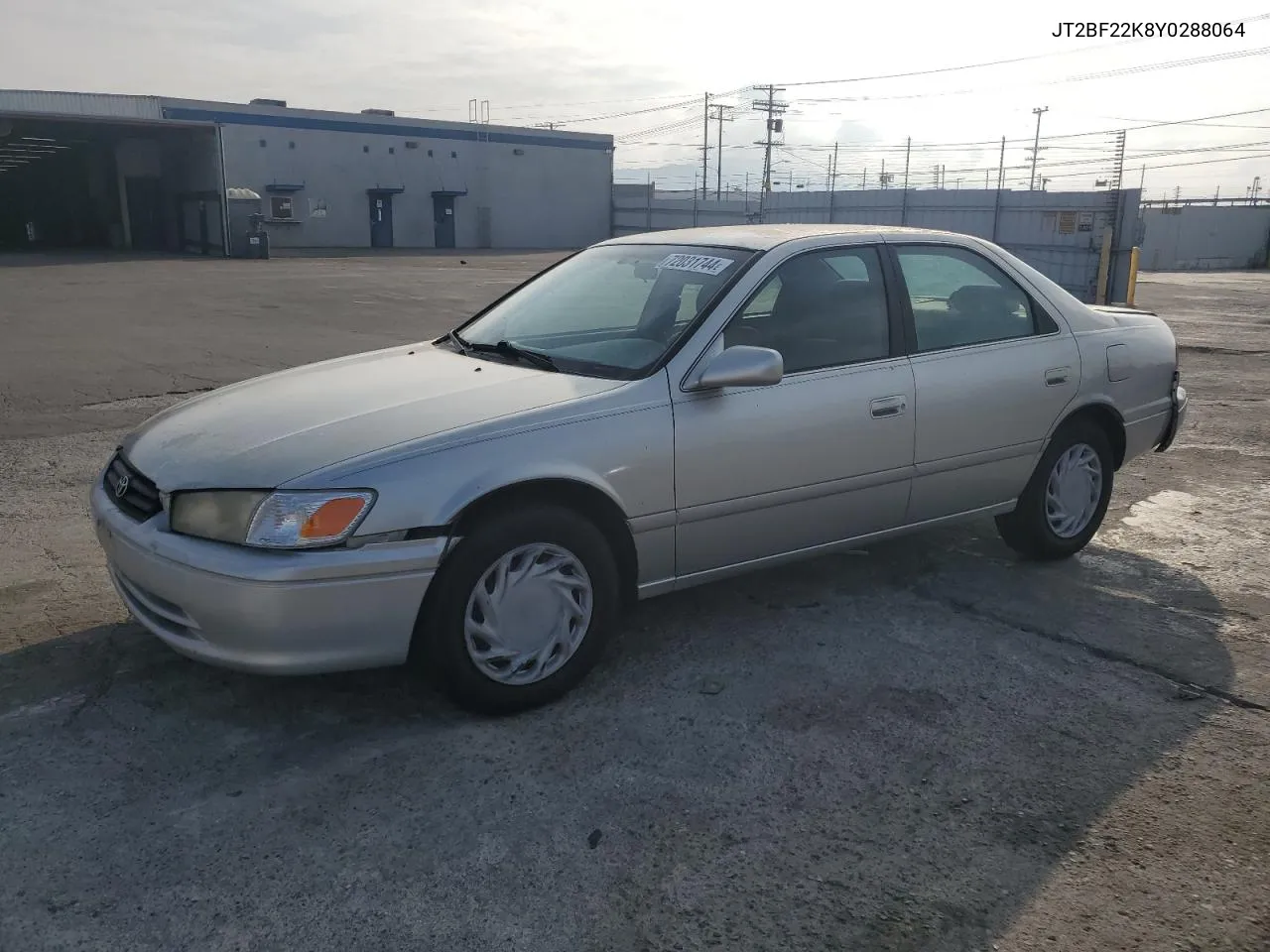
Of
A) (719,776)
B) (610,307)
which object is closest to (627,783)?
(719,776)

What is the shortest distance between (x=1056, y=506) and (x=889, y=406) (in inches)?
51.4

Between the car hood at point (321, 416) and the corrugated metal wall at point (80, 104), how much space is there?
37338mm

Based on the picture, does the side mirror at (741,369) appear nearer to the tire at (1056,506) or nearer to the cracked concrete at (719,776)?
the cracked concrete at (719,776)

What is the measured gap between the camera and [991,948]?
2.45m

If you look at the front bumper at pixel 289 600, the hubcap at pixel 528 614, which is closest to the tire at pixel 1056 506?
the hubcap at pixel 528 614

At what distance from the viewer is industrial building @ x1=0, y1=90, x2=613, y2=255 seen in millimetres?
37594

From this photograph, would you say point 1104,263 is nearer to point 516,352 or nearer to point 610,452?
point 516,352

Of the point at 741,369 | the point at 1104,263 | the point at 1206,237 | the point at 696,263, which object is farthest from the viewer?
the point at 1206,237

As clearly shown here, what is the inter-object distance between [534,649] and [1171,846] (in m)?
1.94

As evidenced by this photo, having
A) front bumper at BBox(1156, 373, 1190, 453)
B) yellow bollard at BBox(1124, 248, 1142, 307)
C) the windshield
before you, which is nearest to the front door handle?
the windshield

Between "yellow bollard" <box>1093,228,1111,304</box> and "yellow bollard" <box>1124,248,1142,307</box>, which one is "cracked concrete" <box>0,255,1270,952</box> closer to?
"yellow bollard" <box>1124,248,1142,307</box>

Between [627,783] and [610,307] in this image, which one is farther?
[610,307]

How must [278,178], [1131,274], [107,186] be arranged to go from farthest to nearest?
1. [278,178]
2. [107,186]
3. [1131,274]

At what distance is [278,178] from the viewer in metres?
44.6
